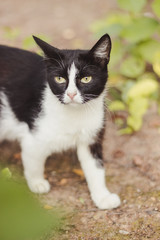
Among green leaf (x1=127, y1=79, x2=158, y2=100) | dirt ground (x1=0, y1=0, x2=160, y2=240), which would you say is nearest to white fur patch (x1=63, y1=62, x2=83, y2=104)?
dirt ground (x1=0, y1=0, x2=160, y2=240)

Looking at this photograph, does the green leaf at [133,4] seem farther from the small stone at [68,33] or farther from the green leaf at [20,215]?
the green leaf at [20,215]

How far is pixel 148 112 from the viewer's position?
3.56 metres

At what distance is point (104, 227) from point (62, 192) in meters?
0.56

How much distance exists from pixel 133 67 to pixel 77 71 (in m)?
1.94

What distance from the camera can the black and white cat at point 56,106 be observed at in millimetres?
2094

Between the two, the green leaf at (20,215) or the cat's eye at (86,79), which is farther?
the cat's eye at (86,79)

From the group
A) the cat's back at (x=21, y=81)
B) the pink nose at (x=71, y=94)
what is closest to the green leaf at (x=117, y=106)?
the cat's back at (x=21, y=81)

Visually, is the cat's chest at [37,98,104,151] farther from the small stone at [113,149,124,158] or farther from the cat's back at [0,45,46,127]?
the small stone at [113,149,124,158]

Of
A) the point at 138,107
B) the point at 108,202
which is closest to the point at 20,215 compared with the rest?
the point at 108,202

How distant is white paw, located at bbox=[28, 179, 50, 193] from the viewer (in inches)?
102

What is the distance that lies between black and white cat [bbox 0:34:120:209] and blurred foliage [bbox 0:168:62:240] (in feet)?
5.01

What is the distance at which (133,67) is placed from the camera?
3852mm

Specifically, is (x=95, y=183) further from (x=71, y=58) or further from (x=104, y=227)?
(x=71, y=58)

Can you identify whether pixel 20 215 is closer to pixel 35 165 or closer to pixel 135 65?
pixel 35 165
